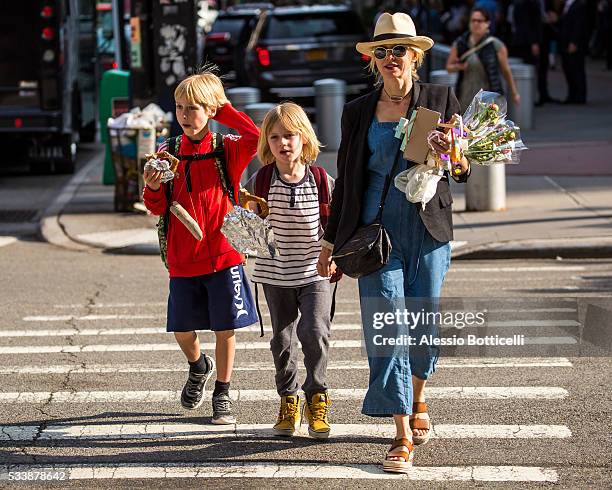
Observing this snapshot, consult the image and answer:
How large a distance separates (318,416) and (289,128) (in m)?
1.36

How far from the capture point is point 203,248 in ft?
21.6

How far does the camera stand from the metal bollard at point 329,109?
18.8 m

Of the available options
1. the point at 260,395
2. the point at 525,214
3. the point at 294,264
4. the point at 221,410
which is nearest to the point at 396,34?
the point at 294,264

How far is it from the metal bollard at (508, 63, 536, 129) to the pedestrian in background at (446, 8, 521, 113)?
549 cm

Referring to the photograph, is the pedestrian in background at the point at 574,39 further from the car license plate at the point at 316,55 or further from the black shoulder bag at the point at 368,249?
the black shoulder bag at the point at 368,249

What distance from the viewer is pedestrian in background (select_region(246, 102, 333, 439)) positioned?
6.40 meters

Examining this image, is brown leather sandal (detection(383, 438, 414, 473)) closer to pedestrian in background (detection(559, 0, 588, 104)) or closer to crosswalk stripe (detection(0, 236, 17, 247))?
crosswalk stripe (detection(0, 236, 17, 247))

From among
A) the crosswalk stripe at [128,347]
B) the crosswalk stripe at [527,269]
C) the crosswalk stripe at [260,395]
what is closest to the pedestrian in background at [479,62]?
the crosswalk stripe at [527,269]

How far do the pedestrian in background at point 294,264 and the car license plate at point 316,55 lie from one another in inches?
620

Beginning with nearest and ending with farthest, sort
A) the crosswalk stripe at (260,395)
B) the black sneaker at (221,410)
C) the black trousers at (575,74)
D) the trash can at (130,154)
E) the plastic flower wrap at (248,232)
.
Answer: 1. the plastic flower wrap at (248,232)
2. the black sneaker at (221,410)
3. the crosswalk stripe at (260,395)
4. the trash can at (130,154)
5. the black trousers at (575,74)

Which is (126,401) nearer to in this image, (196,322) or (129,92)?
(196,322)

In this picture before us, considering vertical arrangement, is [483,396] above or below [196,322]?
below

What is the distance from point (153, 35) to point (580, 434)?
9.91 metres

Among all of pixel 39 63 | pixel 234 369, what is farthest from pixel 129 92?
pixel 234 369
